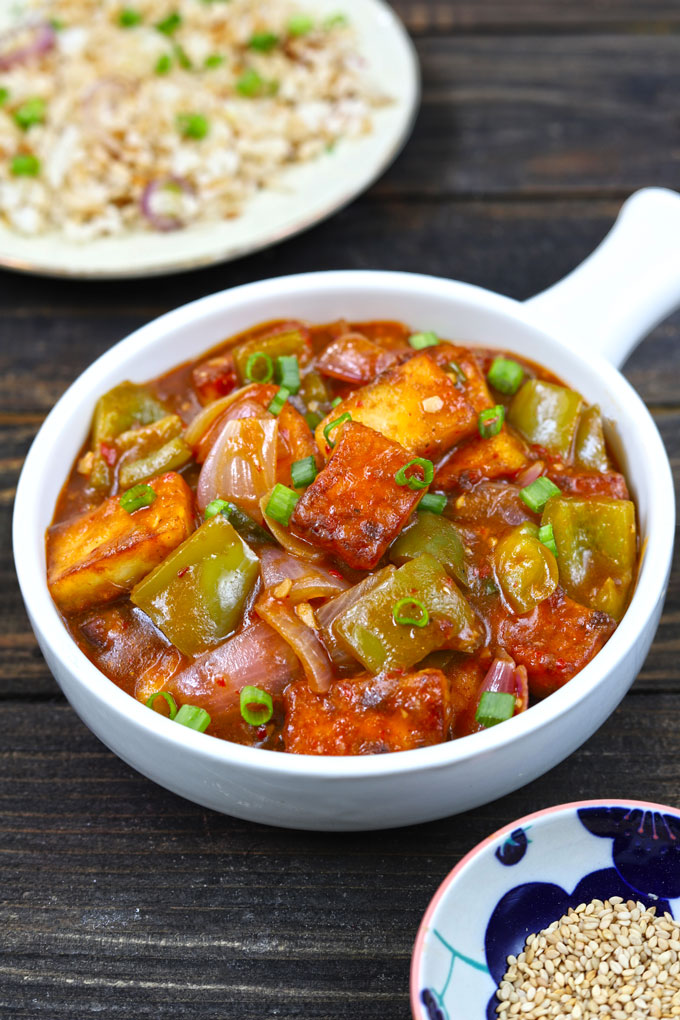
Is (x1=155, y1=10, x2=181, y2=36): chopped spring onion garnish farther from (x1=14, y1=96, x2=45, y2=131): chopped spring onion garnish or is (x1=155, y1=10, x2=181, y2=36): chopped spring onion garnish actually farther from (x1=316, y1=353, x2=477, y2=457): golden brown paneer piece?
(x1=316, y1=353, x2=477, y2=457): golden brown paneer piece

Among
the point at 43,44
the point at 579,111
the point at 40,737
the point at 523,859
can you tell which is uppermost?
the point at 43,44

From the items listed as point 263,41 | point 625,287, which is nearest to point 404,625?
point 625,287

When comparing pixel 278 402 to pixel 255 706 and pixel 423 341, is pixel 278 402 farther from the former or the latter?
pixel 255 706

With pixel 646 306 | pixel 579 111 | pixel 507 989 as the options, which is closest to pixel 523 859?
pixel 507 989

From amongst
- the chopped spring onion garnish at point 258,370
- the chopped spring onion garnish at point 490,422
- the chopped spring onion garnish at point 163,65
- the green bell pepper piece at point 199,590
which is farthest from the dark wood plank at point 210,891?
the chopped spring onion garnish at point 163,65

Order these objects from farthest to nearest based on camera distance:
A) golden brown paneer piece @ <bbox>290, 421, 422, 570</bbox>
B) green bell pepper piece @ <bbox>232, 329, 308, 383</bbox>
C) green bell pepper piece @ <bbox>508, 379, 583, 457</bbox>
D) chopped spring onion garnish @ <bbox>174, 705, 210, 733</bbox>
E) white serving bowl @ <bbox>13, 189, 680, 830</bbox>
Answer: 1. green bell pepper piece @ <bbox>232, 329, 308, 383</bbox>
2. green bell pepper piece @ <bbox>508, 379, 583, 457</bbox>
3. golden brown paneer piece @ <bbox>290, 421, 422, 570</bbox>
4. chopped spring onion garnish @ <bbox>174, 705, 210, 733</bbox>
5. white serving bowl @ <bbox>13, 189, 680, 830</bbox>

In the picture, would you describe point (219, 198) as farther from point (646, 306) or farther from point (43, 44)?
point (646, 306)

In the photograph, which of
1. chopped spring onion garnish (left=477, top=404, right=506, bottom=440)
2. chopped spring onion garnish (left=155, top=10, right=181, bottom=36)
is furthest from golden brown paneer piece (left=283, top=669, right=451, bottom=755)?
chopped spring onion garnish (left=155, top=10, right=181, bottom=36)
